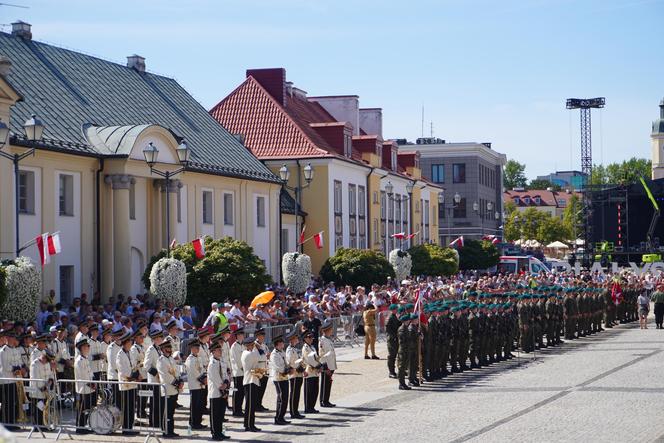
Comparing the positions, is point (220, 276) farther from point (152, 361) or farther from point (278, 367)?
point (152, 361)

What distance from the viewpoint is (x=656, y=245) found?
6844cm

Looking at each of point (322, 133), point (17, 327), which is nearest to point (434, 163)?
point (322, 133)

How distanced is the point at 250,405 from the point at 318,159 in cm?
3399

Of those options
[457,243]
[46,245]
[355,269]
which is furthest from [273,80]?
[46,245]

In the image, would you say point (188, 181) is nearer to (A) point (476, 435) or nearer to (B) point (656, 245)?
(A) point (476, 435)

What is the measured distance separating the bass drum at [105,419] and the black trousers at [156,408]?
486 millimetres

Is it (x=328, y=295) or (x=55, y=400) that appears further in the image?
Answer: (x=328, y=295)

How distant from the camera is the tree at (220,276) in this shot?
31.6 meters

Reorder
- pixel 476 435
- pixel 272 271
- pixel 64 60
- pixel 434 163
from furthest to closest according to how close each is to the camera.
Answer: pixel 434 163, pixel 272 271, pixel 64 60, pixel 476 435

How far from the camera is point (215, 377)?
55.3 ft

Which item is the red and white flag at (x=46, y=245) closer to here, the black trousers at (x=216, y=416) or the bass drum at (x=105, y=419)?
the bass drum at (x=105, y=419)

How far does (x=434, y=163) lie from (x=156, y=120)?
160 ft

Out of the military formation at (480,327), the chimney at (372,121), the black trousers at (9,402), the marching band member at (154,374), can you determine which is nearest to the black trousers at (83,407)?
the marching band member at (154,374)

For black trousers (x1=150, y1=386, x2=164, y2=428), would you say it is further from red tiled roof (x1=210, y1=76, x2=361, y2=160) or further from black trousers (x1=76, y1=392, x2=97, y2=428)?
red tiled roof (x1=210, y1=76, x2=361, y2=160)
